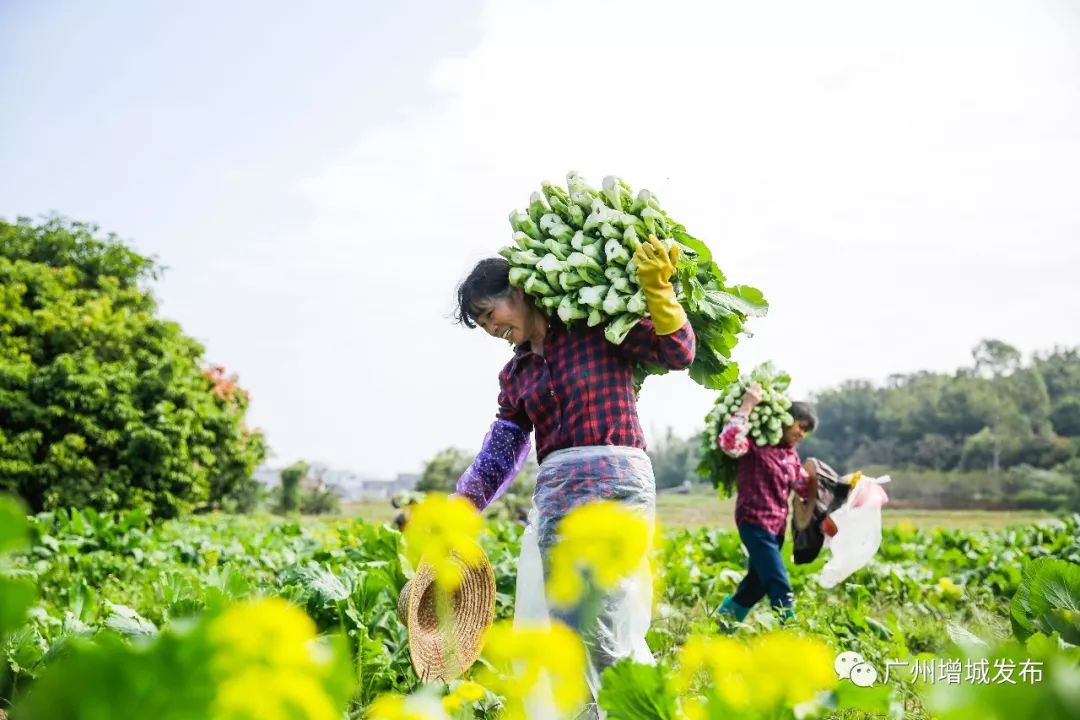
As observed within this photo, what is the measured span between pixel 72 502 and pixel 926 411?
44.6 metres

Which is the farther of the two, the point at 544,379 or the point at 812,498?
the point at 812,498

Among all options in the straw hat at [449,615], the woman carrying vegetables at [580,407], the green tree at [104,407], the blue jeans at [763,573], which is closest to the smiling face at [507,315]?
the woman carrying vegetables at [580,407]

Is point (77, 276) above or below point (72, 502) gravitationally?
above

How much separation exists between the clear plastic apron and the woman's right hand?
2.38m

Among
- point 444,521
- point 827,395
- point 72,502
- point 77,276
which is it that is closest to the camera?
point 444,521

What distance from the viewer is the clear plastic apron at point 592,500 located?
2.44 meters

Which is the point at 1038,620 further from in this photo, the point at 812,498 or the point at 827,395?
the point at 827,395

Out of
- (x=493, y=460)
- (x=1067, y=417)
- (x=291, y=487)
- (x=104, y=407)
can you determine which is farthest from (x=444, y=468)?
(x=1067, y=417)

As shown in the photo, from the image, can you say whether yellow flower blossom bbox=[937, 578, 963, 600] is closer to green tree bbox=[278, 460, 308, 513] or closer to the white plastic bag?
the white plastic bag

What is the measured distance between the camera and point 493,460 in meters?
2.98

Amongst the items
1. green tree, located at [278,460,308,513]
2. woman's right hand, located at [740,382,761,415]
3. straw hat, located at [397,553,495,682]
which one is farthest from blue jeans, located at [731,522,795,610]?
green tree, located at [278,460,308,513]

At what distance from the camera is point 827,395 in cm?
5369

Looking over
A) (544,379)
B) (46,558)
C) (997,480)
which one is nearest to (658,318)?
(544,379)

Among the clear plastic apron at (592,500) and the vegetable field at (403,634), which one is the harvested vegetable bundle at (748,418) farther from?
the clear plastic apron at (592,500)
